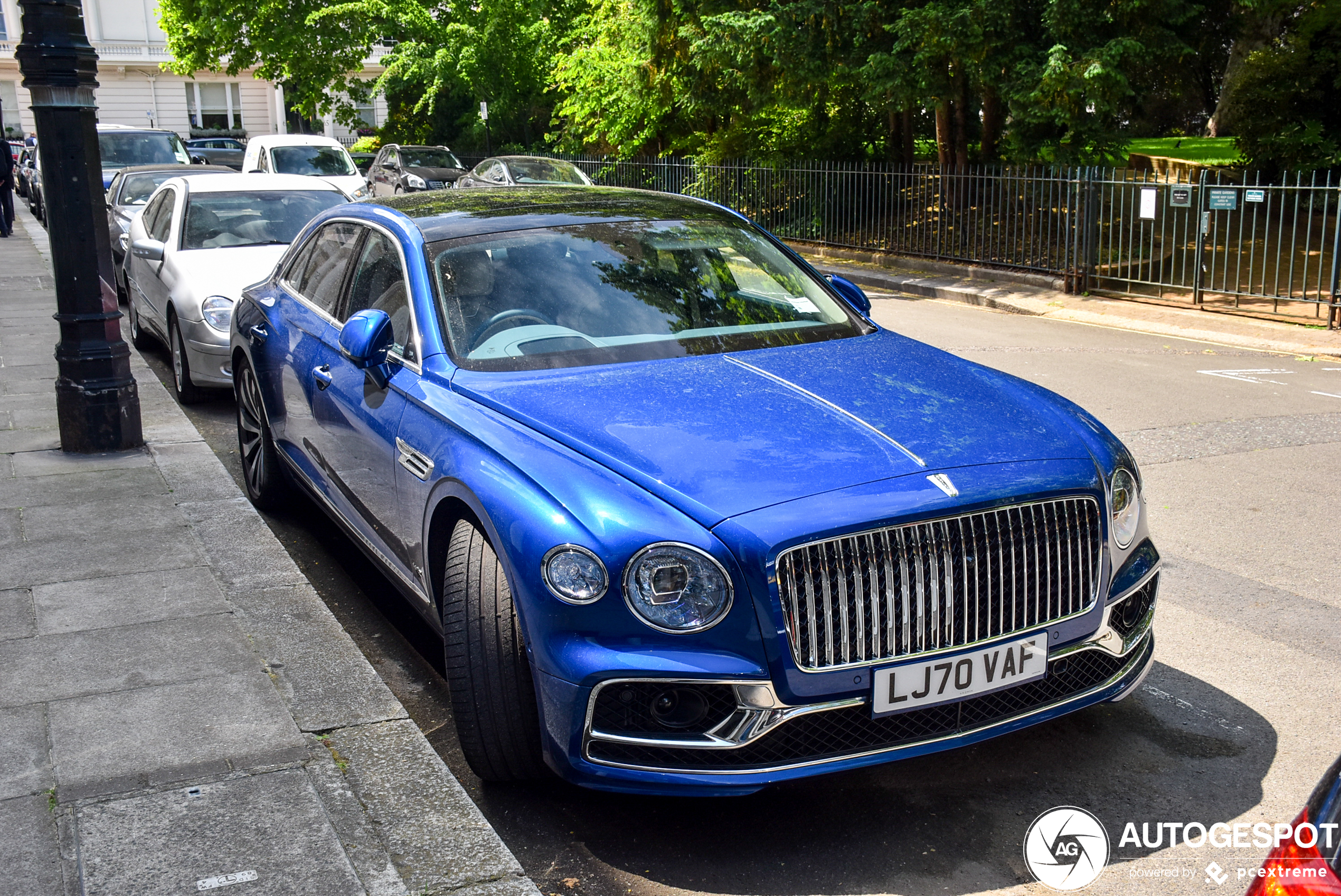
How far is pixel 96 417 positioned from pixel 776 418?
5.10 metres

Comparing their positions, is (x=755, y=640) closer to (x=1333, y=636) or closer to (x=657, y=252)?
(x=657, y=252)

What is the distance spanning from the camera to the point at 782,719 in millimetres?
3072

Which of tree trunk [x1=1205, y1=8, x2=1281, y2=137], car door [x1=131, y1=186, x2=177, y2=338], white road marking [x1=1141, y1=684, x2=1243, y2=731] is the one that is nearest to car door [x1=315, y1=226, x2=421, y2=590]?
white road marking [x1=1141, y1=684, x2=1243, y2=731]

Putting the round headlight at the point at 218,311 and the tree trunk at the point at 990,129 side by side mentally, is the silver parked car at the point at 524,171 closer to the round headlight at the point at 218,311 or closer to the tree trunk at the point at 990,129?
the tree trunk at the point at 990,129

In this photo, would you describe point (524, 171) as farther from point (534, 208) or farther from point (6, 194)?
point (534, 208)

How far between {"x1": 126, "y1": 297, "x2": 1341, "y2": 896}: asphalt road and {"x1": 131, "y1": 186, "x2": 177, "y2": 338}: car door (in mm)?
3895

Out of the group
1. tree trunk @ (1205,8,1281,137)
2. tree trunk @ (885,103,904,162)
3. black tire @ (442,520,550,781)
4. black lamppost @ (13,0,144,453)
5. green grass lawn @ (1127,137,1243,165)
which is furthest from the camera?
green grass lawn @ (1127,137,1243,165)

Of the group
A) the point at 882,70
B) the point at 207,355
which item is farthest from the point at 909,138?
the point at 207,355

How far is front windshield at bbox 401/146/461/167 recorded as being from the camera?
85.5ft

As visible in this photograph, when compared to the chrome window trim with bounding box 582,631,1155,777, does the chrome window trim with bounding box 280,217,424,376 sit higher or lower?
higher

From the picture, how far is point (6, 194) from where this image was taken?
2297 centimetres

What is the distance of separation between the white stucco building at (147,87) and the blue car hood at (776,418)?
66.5 metres

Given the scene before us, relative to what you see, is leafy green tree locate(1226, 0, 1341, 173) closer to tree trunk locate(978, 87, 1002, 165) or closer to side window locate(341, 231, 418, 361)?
tree trunk locate(978, 87, 1002, 165)

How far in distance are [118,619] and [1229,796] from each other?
3823mm
